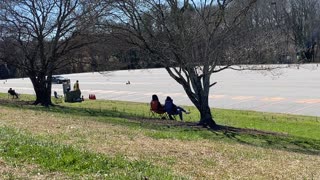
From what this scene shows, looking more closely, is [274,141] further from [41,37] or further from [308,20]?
[308,20]

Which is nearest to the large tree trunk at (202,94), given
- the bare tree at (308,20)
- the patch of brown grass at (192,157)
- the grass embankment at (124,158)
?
the grass embankment at (124,158)

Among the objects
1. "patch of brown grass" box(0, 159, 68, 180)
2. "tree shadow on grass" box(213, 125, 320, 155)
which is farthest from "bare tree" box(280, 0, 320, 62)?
"patch of brown grass" box(0, 159, 68, 180)

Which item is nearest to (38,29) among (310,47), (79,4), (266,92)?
(79,4)

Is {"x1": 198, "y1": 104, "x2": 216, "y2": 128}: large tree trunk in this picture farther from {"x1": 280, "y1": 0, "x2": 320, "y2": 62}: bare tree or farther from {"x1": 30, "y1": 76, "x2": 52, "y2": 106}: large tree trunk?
{"x1": 280, "y1": 0, "x2": 320, "y2": 62}: bare tree

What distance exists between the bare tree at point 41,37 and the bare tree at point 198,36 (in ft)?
17.9

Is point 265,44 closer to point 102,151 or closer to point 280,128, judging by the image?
point 280,128

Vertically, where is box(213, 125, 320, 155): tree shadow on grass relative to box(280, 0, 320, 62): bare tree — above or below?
below

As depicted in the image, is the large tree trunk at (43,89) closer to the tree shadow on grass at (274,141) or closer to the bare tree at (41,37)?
the bare tree at (41,37)

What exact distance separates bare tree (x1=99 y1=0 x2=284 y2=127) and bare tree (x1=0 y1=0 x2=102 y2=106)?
5.46 meters

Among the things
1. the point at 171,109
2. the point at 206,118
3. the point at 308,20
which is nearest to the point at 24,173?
the point at 206,118

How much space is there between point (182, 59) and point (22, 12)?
433 inches

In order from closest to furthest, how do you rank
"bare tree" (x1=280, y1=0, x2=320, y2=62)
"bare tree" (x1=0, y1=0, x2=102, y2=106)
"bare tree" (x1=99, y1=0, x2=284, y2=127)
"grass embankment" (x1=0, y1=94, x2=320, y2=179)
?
1. "grass embankment" (x1=0, y1=94, x2=320, y2=179)
2. "bare tree" (x1=99, y1=0, x2=284, y2=127)
3. "bare tree" (x1=0, y1=0, x2=102, y2=106)
4. "bare tree" (x1=280, y1=0, x2=320, y2=62)

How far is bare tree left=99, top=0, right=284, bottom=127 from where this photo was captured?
15.5 m

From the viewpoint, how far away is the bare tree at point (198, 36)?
15.5m
